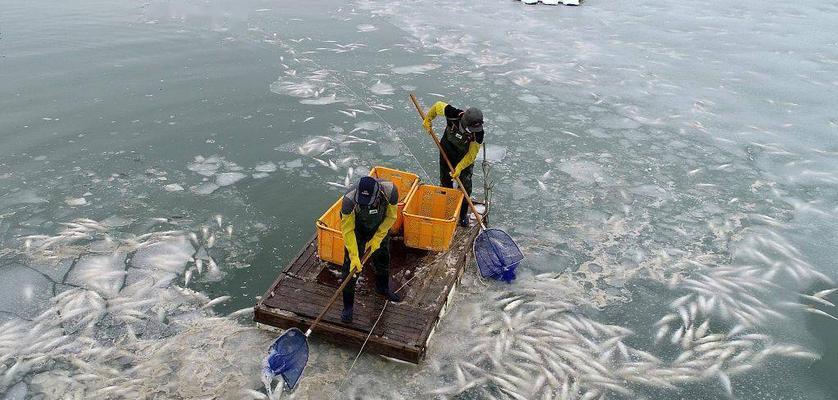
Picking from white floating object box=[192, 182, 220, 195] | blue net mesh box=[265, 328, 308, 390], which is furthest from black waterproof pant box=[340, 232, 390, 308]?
white floating object box=[192, 182, 220, 195]

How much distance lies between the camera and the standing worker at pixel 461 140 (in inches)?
293

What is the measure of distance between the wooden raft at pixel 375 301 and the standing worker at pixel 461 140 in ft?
3.99

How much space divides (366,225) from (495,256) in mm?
2494

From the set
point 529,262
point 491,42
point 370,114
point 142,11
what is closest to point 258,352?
point 529,262

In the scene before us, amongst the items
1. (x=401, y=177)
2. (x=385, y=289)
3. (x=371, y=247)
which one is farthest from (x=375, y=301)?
(x=401, y=177)

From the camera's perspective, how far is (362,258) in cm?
635

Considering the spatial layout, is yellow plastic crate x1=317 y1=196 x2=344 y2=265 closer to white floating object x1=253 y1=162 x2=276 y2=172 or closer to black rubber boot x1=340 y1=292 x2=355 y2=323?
black rubber boot x1=340 y1=292 x2=355 y2=323

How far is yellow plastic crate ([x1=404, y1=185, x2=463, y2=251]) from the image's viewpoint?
7309 millimetres

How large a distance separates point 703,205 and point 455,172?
202 inches

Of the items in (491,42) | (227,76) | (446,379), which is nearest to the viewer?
(446,379)

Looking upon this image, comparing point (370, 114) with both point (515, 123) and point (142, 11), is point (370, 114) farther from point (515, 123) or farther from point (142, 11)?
point (142, 11)

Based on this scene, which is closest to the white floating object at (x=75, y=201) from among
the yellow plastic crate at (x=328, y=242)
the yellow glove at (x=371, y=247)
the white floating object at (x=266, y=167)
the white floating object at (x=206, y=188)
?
the white floating object at (x=206, y=188)

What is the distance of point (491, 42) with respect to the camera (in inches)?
724

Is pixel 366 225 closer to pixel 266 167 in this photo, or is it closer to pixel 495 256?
pixel 495 256
